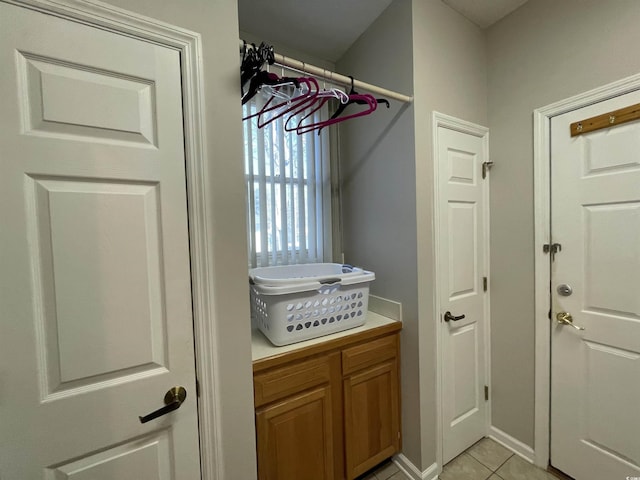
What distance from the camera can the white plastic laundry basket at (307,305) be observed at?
1172 millimetres

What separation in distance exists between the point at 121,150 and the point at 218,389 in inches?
33.6

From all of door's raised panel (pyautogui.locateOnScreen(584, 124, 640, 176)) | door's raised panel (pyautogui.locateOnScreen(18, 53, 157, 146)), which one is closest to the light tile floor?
door's raised panel (pyautogui.locateOnScreen(584, 124, 640, 176))

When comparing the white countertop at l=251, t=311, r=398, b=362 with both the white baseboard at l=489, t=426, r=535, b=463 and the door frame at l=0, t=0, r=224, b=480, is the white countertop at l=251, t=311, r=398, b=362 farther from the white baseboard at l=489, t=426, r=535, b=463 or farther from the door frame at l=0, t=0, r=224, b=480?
the white baseboard at l=489, t=426, r=535, b=463

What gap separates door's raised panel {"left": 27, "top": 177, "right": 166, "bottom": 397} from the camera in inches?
28.1

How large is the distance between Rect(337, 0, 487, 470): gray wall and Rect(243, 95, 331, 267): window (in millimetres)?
418

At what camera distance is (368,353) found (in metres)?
1.40

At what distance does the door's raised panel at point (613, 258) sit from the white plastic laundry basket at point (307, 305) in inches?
45.8

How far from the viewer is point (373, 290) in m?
1.72

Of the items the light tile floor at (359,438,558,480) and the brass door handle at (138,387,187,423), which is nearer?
the brass door handle at (138,387,187,423)

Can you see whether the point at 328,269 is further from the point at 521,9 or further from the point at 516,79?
the point at 521,9

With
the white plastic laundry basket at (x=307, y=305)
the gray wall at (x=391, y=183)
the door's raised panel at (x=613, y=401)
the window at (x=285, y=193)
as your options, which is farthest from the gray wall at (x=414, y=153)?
the door's raised panel at (x=613, y=401)

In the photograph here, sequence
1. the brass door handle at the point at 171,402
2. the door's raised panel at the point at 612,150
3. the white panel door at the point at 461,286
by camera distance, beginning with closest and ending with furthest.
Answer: the brass door handle at the point at 171,402 → the door's raised panel at the point at 612,150 → the white panel door at the point at 461,286

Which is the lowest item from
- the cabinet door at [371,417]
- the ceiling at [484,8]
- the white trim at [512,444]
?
the white trim at [512,444]

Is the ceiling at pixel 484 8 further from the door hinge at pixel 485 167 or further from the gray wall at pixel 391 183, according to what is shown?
the door hinge at pixel 485 167
